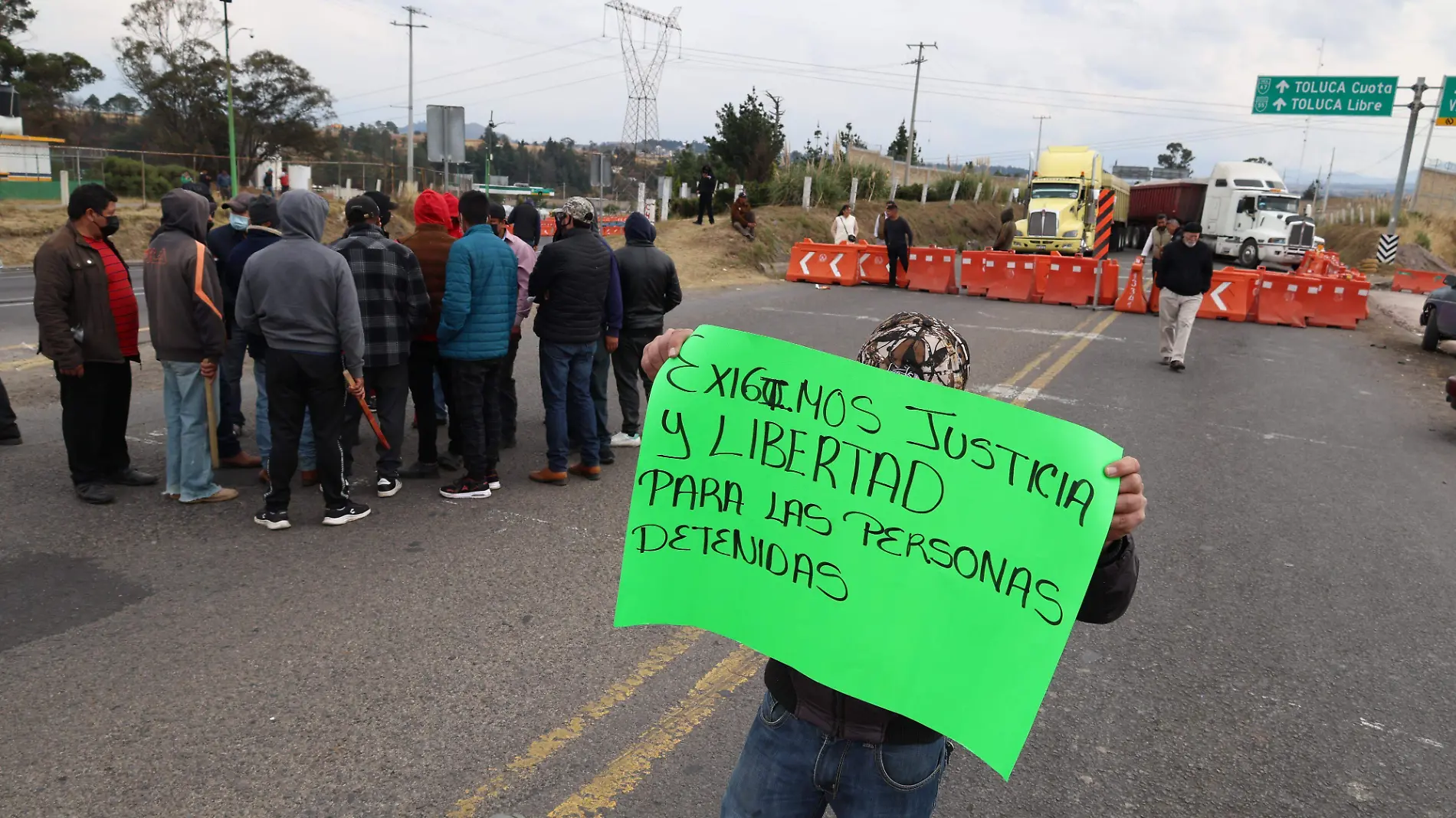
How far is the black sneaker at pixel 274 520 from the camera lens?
18.0 ft

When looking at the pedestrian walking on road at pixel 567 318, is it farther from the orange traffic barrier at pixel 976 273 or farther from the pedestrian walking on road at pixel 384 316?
the orange traffic barrier at pixel 976 273

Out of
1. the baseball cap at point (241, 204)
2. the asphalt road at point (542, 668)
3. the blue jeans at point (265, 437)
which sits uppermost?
the baseball cap at point (241, 204)

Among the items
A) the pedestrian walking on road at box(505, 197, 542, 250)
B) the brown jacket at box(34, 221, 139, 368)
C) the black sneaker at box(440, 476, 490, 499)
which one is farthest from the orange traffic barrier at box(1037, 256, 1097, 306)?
the brown jacket at box(34, 221, 139, 368)

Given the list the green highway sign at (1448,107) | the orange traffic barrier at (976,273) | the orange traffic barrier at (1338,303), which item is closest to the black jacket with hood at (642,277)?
the orange traffic barrier at (976,273)

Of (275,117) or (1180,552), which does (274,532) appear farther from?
(275,117)

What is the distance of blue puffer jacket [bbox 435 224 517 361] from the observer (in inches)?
239

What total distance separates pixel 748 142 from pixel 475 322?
102ft

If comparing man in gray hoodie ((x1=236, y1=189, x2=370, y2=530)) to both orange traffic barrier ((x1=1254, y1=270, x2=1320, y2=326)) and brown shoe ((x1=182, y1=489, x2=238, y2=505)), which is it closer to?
brown shoe ((x1=182, y1=489, x2=238, y2=505))

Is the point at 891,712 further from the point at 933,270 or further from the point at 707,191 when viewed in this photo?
the point at 707,191

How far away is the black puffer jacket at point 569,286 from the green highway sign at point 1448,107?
32.8 metres

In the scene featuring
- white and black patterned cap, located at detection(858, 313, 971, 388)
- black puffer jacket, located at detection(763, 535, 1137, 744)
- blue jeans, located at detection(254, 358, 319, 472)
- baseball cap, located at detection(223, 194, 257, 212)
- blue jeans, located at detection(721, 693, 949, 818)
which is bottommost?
blue jeans, located at detection(254, 358, 319, 472)

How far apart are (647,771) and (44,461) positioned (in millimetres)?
5294

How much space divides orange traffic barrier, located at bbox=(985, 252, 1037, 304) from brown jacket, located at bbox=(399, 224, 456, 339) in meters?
14.9

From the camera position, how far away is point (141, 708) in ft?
11.8
